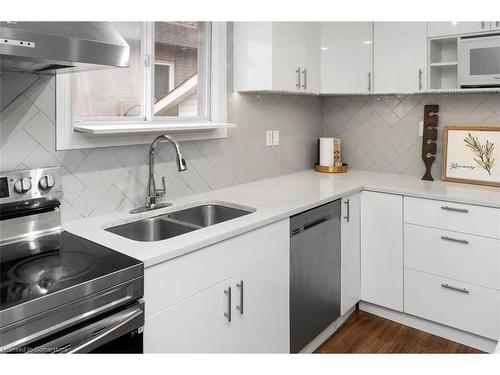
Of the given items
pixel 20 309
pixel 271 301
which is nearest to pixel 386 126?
pixel 271 301

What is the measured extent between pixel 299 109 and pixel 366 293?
1.40 meters

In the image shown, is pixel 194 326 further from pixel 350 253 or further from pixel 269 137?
pixel 269 137

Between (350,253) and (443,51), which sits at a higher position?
(443,51)

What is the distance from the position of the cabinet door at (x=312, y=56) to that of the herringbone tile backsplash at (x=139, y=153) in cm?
24

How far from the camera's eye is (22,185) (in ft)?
5.30

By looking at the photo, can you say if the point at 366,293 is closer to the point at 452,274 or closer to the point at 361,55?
the point at 452,274

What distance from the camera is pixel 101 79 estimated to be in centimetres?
208

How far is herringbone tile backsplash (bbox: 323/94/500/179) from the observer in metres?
2.84

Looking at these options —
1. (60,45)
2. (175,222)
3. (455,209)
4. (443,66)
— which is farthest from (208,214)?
(443,66)

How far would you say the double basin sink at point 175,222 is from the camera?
Result: 1956 millimetres

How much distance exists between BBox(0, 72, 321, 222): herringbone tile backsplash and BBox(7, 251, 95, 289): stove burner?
0.42 metres

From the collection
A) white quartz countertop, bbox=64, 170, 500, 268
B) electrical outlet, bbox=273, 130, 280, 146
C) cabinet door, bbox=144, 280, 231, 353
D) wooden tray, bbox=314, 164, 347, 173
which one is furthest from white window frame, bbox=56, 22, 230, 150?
wooden tray, bbox=314, 164, 347, 173

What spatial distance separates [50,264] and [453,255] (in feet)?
6.79

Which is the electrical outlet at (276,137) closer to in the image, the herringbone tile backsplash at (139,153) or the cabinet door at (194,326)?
the herringbone tile backsplash at (139,153)
